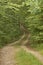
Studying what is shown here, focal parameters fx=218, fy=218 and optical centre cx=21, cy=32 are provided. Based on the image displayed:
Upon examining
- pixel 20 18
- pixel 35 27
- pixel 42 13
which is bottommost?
pixel 20 18

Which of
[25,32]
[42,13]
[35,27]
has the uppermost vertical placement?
[42,13]

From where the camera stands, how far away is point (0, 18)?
26828 millimetres

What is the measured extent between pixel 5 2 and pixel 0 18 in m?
4.01

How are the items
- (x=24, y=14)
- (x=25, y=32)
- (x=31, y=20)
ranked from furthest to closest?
(x=25, y=32) → (x=24, y=14) → (x=31, y=20)

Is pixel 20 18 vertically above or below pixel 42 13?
below

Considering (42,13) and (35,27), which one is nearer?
(42,13)

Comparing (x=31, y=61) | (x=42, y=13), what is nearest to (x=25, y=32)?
(x=42, y=13)

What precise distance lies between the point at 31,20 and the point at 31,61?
1131 cm

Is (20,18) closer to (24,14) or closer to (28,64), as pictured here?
(24,14)

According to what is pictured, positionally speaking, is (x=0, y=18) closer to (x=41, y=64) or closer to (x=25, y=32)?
(x=41, y=64)

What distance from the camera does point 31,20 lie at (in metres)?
26.3

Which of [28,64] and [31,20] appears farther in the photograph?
[31,20]

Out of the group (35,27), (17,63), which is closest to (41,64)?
(17,63)

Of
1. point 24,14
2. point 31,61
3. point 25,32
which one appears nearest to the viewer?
point 31,61
